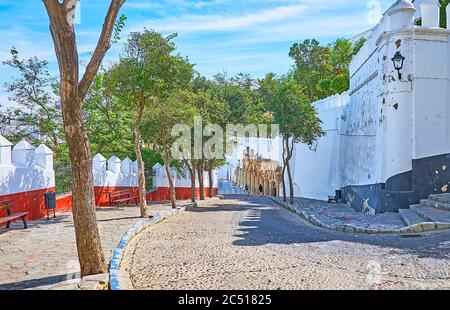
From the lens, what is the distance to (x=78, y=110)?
5.89 metres

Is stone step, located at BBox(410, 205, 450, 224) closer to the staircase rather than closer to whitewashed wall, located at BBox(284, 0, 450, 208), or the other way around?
the staircase

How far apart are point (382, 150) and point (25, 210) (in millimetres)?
9967

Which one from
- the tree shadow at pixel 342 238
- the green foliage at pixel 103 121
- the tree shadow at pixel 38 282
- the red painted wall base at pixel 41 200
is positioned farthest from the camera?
the green foliage at pixel 103 121

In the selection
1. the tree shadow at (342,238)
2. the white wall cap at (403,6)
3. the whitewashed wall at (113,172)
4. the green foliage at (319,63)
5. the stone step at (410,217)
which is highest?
the green foliage at (319,63)

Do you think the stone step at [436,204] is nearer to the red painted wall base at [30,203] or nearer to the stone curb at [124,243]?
the stone curb at [124,243]

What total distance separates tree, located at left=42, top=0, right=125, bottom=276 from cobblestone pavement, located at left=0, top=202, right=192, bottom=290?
47 centimetres

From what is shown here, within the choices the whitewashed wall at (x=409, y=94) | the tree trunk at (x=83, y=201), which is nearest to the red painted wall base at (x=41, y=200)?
the tree trunk at (x=83, y=201)

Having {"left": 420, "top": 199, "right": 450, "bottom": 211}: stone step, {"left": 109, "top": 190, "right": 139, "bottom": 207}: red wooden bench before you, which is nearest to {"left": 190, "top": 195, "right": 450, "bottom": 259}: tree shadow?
{"left": 420, "top": 199, "right": 450, "bottom": 211}: stone step

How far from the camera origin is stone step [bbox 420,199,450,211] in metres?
11.1

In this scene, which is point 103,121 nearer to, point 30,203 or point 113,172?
point 113,172

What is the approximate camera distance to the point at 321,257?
7.31 meters

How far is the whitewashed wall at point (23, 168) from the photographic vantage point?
35.9ft

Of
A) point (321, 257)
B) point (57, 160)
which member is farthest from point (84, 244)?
point (57, 160)
